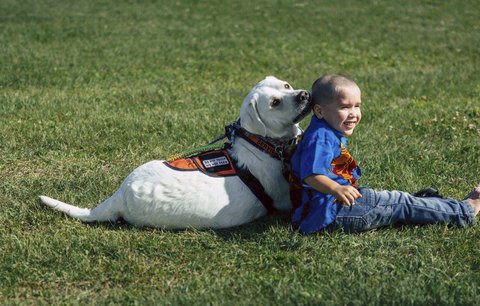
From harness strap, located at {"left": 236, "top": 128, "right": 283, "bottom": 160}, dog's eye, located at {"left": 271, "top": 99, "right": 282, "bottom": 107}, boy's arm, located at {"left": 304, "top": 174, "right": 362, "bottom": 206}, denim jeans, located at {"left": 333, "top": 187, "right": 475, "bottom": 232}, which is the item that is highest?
dog's eye, located at {"left": 271, "top": 99, "right": 282, "bottom": 107}

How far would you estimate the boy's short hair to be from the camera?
419 cm

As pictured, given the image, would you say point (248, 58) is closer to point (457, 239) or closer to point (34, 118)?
point (34, 118)

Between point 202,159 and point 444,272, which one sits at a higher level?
point 202,159

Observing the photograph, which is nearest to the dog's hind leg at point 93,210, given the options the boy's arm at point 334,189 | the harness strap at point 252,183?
the harness strap at point 252,183

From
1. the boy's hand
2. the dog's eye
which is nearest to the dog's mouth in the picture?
the dog's eye

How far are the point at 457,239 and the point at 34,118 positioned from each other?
4.61 metres

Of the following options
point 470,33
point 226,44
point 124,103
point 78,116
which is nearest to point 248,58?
point 226,44

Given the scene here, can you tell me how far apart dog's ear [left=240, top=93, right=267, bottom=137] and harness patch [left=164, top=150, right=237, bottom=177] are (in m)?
0.24

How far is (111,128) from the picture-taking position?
21.9 feet

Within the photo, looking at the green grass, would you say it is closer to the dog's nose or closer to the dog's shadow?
the dog's shadow

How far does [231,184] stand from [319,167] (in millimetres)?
570

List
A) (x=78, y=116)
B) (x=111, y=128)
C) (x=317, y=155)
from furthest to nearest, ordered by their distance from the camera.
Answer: (x=78, y=116)
(x=111, y=128)
(x=317, y=155)

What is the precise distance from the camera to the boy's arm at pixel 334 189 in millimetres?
3977

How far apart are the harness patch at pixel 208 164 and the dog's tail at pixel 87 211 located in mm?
492
